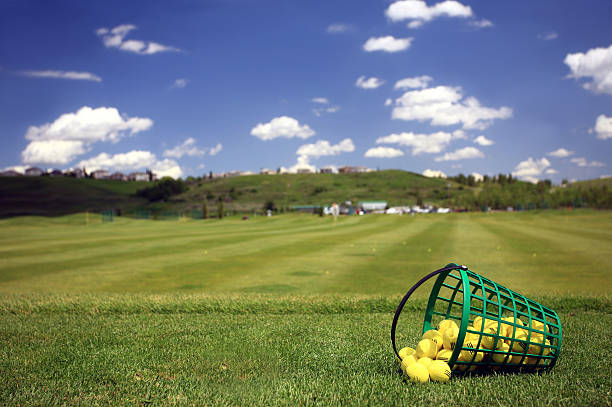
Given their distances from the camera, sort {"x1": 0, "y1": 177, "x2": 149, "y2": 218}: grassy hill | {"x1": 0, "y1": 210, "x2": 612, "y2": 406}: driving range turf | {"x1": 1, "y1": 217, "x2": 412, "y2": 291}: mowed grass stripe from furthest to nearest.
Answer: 1. {"x1": 0, "y1": 177, "x2": 149, "y2": 218}: grassy hill
2. {"x1": 1, "y1": 217, "x2": 412, "y2": 291}: mowed grass stripe
3. {"x1": 0, "y1": 210, "x2": 612, "y2": 406}: driving range turf

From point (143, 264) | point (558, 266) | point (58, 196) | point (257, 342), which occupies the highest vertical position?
point (58, 196)

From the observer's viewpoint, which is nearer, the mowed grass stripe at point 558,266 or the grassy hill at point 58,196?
the mowed grass stripe at point 558,266

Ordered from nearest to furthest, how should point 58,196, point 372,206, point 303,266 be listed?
point 303,266 < point 58,196 < point 372,206

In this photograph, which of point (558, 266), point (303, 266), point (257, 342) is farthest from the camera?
point (303, 266)

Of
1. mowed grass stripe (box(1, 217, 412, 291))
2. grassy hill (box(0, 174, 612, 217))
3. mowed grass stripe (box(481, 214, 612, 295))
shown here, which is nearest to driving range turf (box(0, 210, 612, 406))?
mowed grass stripe (box(481, 214, 612, 295))

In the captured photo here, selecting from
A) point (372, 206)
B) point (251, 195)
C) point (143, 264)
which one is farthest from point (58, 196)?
point (143, 264)

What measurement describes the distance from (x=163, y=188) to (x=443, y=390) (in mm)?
165374

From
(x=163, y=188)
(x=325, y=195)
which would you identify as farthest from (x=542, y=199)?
(x=163, y=188)

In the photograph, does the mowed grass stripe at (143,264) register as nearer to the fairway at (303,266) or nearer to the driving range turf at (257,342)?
the fairway at (303,266)

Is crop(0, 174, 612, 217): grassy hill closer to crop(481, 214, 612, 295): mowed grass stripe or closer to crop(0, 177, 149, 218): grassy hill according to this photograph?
crop(0, 177, 149, 218): grassy hill

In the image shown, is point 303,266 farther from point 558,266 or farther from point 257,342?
point 257,342

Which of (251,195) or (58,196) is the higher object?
(58,196)

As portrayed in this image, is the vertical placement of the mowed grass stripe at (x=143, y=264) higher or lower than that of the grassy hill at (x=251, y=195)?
lower

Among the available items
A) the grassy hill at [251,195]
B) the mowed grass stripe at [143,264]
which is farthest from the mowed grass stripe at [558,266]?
the grassy hill at [251,195]
